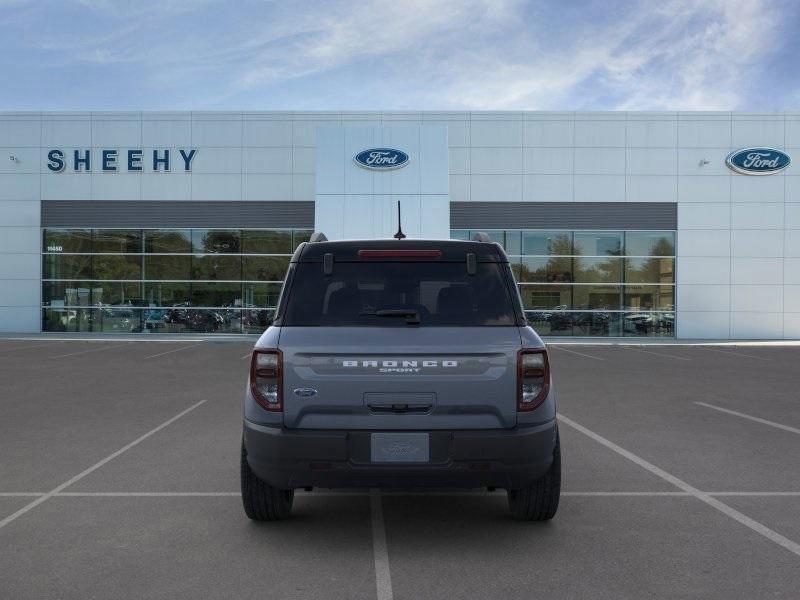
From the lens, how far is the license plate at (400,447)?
4.00 m

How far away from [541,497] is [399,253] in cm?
186

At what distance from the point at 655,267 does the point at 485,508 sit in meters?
25.7

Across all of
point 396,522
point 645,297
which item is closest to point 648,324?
point 645,297

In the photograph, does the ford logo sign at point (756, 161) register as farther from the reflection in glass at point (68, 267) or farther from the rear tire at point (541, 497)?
the rear tire at point (541, 497)

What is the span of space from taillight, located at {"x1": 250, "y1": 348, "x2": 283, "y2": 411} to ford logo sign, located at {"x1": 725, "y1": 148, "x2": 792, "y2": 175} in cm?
2849

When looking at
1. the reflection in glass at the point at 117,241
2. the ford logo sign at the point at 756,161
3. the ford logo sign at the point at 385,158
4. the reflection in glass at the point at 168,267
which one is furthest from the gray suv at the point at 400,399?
the ford logo sign at the point at 756,161

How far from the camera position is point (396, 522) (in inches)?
191

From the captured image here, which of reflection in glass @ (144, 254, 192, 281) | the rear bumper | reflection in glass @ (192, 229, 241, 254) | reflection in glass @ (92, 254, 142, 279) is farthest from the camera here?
reflection in glass @ (92, 254, 142, 279)

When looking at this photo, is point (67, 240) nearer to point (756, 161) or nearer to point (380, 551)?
point (756, 161)

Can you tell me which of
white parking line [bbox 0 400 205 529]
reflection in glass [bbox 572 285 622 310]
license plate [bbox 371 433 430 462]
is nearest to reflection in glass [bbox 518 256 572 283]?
reflection in glass [bbox 572 285 622 310]

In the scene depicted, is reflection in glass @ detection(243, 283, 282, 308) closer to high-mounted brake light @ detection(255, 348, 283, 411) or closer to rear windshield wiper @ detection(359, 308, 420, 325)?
high-mounted brake light @ detection(255, 348, 283, 411)

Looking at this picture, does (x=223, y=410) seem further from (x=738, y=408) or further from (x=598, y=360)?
(x=598, y=360)

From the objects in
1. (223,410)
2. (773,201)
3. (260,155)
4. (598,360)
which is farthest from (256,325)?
(773,201)

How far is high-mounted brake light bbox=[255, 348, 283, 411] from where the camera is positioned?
407 cm
